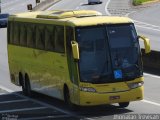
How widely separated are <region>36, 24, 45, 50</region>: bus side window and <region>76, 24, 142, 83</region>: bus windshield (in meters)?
2.96

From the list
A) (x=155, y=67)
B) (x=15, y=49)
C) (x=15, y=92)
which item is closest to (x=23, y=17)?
(x=15, y=49)

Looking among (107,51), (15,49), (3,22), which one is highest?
(107,51)

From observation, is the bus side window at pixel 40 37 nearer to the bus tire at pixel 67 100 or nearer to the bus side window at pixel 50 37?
the bus side window at pixel 50 37

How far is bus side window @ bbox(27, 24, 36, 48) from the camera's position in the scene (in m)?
22.3

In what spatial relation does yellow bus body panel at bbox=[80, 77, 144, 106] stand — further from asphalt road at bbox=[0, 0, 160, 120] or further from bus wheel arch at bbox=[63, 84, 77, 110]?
bus wheel arch at bbox=[63, 84, 77, 110]

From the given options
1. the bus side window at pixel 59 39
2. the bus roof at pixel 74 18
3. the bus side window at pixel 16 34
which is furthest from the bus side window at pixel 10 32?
the bus side window at pixel 59 39

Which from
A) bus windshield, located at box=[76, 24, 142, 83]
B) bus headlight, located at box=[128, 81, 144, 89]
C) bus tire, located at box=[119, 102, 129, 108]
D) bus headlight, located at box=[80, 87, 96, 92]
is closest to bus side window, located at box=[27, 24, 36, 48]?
bus windshield, located at box=[76, 24, 142, 83]

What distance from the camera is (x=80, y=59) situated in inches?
726

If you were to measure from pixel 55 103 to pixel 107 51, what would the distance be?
356 cm

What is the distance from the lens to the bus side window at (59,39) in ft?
64.0

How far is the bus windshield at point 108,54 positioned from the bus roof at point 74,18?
194mm

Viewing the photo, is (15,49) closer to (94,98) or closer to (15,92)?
(15,92)

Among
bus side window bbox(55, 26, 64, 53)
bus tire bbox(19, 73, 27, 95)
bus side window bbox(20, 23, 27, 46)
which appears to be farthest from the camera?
bus tire bbox(19, 73, 27, 95)

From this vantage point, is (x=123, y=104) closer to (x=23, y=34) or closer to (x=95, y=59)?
(x=95, y=59)
